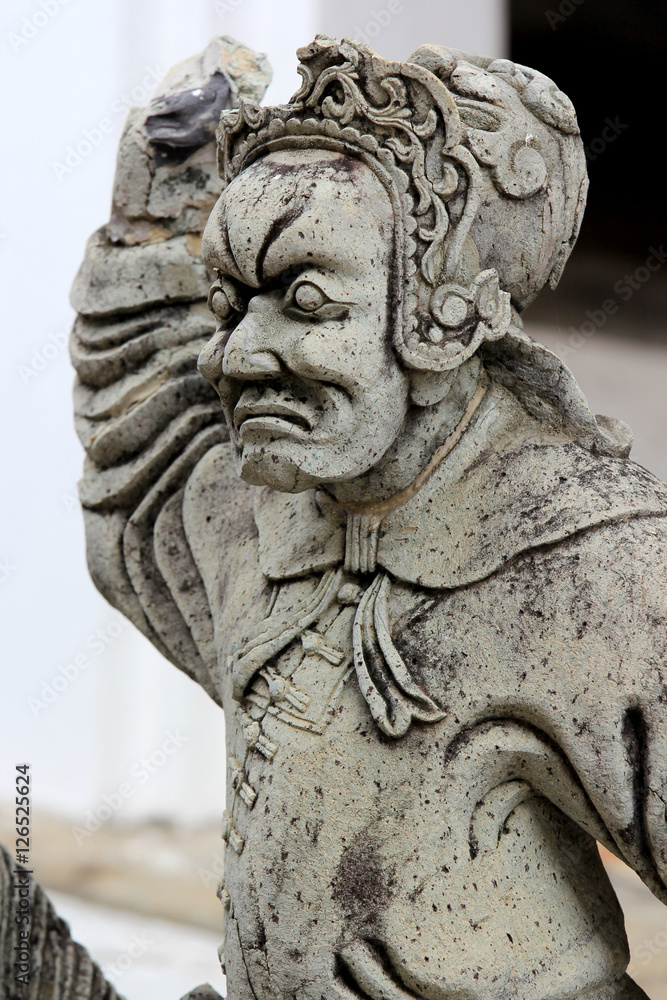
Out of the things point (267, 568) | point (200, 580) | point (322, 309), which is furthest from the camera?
point (200, 580)

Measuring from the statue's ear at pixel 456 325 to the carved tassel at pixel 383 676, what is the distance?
0.84 feet

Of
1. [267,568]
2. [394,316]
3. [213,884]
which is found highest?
[394,316]

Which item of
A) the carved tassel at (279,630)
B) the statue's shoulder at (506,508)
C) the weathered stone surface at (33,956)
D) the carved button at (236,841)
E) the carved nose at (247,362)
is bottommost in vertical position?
the weathered stone surface at (33,956)

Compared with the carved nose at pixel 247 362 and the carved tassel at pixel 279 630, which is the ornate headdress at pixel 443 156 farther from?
the carved tassel at pixel 279 630

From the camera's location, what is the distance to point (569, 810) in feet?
4.71

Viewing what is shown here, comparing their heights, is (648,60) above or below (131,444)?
above

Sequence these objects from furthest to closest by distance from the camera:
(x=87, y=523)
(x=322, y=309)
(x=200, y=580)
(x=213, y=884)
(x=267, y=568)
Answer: (x=213, y=884), (x=87, y=523), (x=200, y=580), (x=267, y=568), (x=322, y=309)

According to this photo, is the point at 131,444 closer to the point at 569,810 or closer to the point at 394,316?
the point at 394,316

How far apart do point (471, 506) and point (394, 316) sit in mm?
229

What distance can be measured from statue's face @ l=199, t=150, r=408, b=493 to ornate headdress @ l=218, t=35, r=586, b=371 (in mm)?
24

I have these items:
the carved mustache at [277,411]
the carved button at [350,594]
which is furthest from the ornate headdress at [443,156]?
the carved button at [350,594]

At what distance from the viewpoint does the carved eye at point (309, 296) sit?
54.2 inches

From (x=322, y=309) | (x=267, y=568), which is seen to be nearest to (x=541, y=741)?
(x=267, y=568)

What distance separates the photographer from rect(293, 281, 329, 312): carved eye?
4.51 feet
